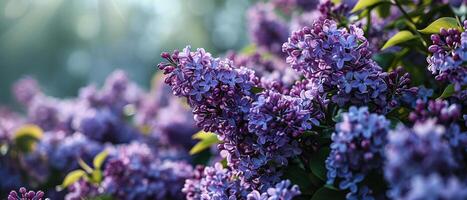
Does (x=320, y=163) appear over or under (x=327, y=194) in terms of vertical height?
over

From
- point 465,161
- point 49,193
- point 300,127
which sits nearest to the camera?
point 465,161

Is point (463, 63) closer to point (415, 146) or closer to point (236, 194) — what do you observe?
point (415, 146)

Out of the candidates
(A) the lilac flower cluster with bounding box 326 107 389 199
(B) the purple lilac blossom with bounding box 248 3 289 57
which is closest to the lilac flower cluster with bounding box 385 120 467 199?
(A) the lilac flower cluster with bounding box 326 107 389 199

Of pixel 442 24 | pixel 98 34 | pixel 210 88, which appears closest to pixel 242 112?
pixel 210 88

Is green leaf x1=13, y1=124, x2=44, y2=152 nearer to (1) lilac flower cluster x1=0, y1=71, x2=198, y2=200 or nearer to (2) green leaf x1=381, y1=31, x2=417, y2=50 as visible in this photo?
(1) lilac flower cluster x1=0, y1=71, x2=198, y2=200

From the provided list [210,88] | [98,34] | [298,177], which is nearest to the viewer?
[210,88]

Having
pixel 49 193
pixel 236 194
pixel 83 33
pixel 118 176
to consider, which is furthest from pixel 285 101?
pixel 83 33

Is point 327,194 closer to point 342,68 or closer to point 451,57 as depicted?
point 342,68

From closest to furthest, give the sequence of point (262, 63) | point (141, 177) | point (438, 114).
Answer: point (438, 114), point (141, 177), point (262, 63)
